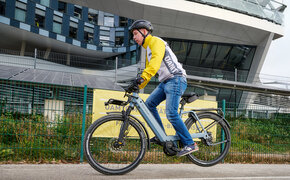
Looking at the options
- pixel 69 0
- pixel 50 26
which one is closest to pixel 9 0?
pixel 50 26

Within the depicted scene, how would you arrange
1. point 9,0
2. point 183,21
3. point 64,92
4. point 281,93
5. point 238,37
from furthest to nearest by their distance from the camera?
point 9,0 < point 238,37 < point 183,21 < point 281,93 < point 64,92

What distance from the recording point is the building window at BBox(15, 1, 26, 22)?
30781 mm

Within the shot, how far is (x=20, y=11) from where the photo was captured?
3119 centimetres

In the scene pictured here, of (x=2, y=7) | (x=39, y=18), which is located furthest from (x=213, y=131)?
(x=39, y=18)

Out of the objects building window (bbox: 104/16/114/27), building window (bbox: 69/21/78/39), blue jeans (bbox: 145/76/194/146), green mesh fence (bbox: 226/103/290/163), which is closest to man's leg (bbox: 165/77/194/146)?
blue jeans (bbox: 145/76/194/146)

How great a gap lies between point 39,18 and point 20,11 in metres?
2.68

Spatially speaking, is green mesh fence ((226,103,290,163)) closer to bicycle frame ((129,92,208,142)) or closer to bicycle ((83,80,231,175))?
bicycle ((83,80,231,175))

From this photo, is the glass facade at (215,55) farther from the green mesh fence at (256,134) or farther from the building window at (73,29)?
the building window at (73,29)

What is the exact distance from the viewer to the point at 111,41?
A: 1631 inches

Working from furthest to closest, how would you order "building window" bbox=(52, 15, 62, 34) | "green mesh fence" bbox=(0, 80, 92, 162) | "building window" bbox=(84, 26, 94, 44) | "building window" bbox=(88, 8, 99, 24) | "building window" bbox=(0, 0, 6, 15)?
"building window" bbox=(88, 8, 99, 24)
"building window" bbox=(84, 26, 94, 44)
"building window" bbox=(52, 15, 62, 34)
"building window" bbox=(0, 0, 6, 15)
"green mesh fence" bbox=(0, 80, 92, 162)

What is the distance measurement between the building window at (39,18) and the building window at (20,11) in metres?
1.73

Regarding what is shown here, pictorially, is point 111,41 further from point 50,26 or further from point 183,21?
point 183,21

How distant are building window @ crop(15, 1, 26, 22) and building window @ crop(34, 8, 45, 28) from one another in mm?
1728

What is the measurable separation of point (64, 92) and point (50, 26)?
32.9 metres
